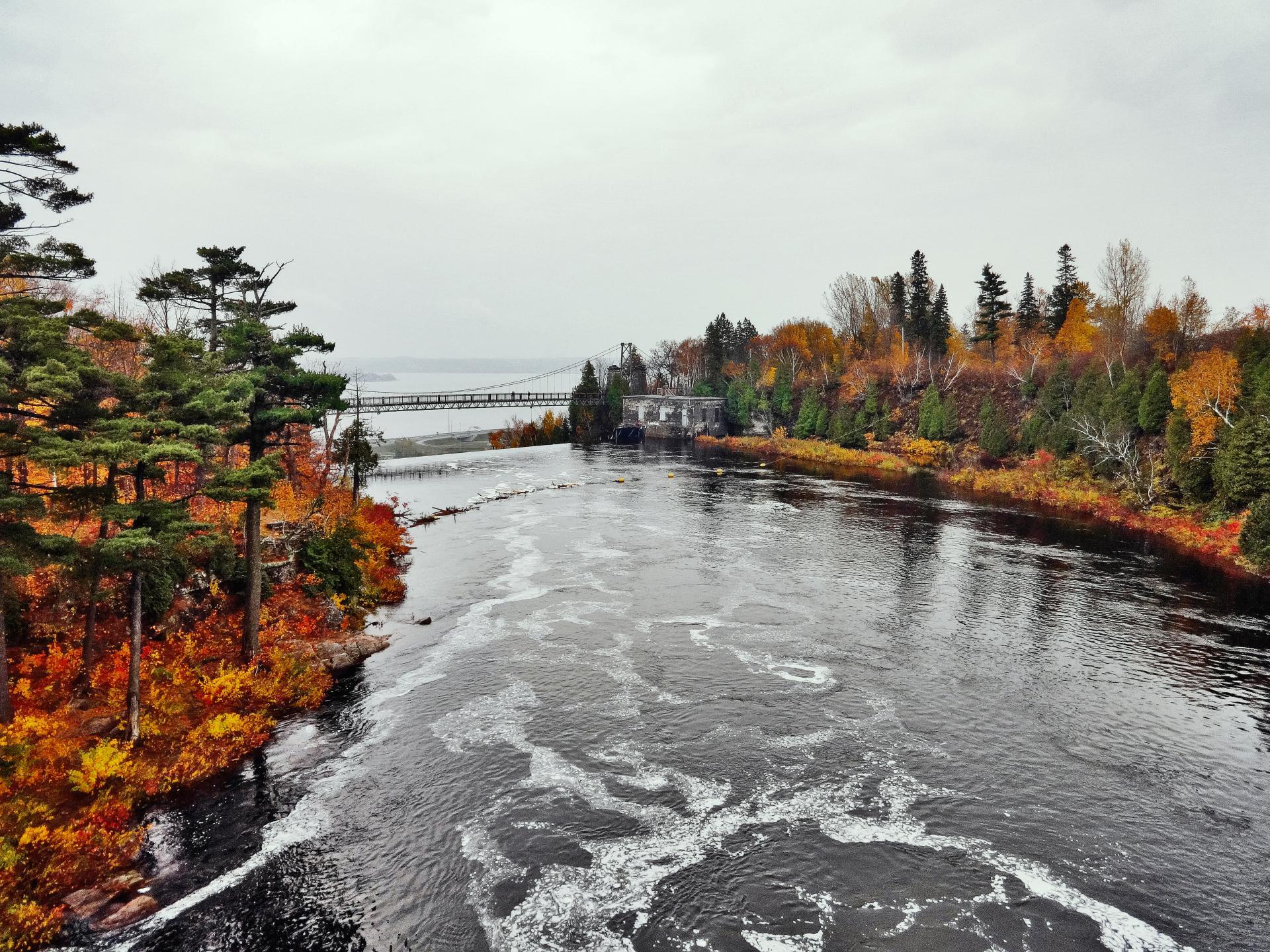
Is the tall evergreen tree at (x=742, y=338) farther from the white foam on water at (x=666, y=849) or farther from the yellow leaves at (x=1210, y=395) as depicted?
the white foam on water at (x=666, y=849)

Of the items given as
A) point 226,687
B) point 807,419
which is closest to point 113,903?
point 226,687

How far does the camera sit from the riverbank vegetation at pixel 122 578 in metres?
17.1

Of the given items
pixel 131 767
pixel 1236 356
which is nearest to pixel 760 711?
pixel 131 767

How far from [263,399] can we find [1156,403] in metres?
71.0

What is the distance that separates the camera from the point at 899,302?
129 metres

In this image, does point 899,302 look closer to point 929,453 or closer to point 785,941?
point 929,453

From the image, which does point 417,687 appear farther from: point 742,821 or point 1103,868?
point 1103,868

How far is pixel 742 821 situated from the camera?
18891 mm

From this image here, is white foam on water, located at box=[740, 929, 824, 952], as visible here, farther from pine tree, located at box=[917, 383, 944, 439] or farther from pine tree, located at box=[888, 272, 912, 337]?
pine tree, located at box=[888, 272, 912, 337]

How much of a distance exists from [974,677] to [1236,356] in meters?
48.1

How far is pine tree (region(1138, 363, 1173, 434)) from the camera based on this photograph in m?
61.3

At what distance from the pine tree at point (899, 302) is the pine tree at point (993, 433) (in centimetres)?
3943

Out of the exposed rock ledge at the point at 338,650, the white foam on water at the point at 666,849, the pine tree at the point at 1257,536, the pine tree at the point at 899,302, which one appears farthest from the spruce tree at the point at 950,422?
the exposed rock ledge at the point at 338,650

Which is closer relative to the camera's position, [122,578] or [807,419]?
[122,578]
